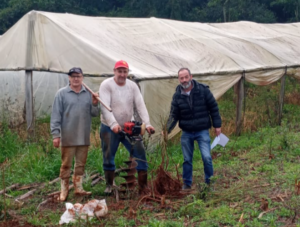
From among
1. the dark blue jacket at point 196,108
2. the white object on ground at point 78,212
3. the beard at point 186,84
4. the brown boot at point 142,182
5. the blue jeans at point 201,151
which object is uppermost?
the beard at point 186,84

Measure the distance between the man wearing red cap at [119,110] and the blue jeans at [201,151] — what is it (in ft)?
2.05

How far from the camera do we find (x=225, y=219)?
17.0 feet

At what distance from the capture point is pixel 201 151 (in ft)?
20.7

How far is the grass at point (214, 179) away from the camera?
5.31 metres

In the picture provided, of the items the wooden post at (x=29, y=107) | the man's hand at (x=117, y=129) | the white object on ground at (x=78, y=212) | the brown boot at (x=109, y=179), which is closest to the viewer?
the white object on ground at (x=78, y=212)

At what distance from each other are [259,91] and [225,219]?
448 inches

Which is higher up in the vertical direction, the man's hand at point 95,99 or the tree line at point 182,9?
the tree line at point 182,9

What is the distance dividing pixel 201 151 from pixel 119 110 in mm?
1298

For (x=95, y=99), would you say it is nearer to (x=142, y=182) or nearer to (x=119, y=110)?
(x=119, y=110)

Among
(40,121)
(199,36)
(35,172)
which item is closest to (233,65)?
(199,36)

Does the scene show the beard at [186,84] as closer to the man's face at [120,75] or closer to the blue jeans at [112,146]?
the man's face at [120,75]

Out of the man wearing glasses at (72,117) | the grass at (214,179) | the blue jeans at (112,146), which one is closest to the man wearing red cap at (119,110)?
the blue jeans at (112,146)

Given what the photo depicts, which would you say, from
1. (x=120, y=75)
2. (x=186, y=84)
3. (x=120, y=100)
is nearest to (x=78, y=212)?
(x=120, y=100)

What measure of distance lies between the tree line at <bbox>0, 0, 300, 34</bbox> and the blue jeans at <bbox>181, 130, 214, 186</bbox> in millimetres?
23655
